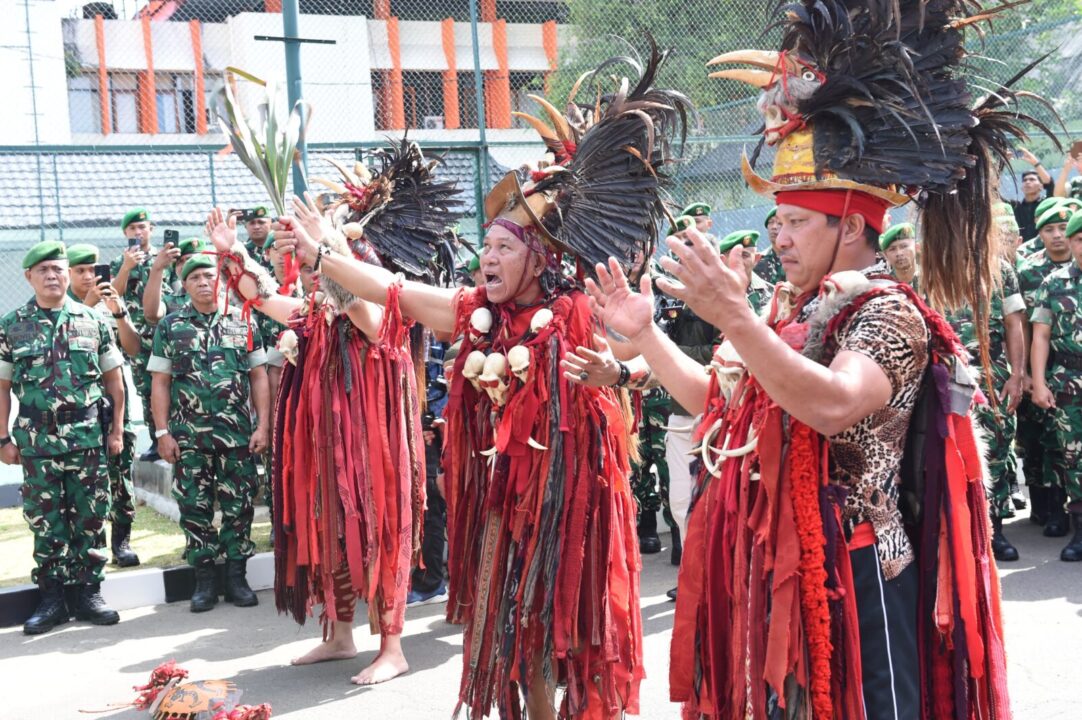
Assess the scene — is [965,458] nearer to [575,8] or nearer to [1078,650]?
[1078,650]

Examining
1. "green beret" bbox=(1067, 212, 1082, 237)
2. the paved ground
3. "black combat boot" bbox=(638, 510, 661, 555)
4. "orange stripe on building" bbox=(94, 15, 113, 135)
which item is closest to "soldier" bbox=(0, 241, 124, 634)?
the paved ground

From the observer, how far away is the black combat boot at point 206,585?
724 centimetres

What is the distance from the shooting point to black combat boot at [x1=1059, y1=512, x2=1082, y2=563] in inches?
290

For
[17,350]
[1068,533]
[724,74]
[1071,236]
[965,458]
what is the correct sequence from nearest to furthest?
[965,458], [724,74], [17,350], [1071,236], [1068,533]

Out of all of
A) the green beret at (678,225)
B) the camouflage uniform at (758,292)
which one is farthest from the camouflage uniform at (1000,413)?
the green beret at (678,225)

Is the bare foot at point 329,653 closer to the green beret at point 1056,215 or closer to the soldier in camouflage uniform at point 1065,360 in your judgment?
the soldier in camouflage uniform at point 1065,360

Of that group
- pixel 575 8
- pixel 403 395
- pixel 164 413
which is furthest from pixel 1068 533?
pixel 575 8

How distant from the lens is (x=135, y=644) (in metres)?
6.54

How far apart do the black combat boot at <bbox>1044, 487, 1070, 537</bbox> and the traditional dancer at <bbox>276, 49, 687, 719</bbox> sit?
16.2 ft

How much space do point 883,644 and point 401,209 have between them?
12.6ft

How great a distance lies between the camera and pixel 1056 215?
26.5 feet

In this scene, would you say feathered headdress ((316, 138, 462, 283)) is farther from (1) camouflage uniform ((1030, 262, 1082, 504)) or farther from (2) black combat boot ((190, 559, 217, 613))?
(1) camouflage uniform ((1030, 262, 1082, 504))

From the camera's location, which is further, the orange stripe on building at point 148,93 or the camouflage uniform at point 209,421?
the orange stripe on building at point 148,93

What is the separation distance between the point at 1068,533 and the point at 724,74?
637 centimetres
